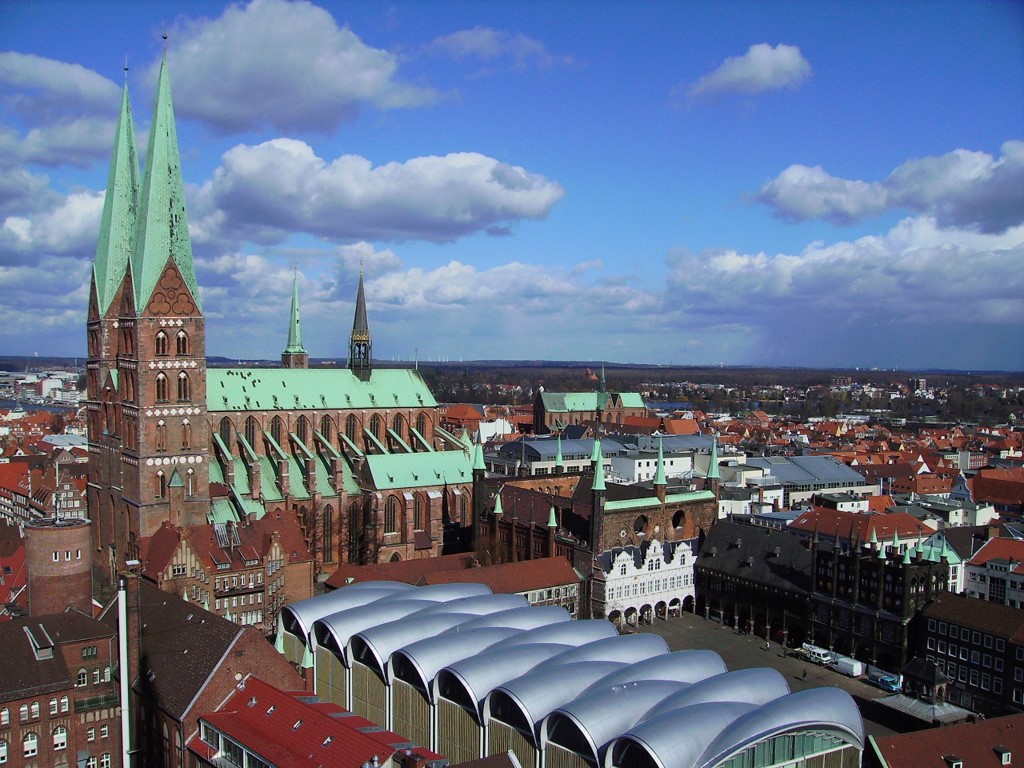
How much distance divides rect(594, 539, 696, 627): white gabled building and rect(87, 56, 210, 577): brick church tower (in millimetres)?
34530

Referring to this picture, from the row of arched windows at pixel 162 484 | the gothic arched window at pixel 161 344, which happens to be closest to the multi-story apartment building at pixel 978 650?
the row of arched windows at pixel 162 484

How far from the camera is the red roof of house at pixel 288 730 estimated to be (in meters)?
39.1

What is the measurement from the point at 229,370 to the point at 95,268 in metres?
16.6

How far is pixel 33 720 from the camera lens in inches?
1891

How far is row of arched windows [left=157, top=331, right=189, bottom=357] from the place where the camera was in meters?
79.4

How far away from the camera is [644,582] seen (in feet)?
256

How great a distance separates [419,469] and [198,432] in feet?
74.2

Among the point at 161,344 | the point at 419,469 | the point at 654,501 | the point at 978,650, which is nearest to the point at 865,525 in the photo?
the point at 654,501

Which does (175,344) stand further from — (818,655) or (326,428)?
(818,655)

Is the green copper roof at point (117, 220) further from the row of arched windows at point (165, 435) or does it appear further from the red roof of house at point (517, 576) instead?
the red roof of house at point (517, 576)

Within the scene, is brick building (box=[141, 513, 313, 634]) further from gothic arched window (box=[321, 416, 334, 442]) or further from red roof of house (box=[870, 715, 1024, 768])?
red roof of house (box=[870, 715, 1024, 768])

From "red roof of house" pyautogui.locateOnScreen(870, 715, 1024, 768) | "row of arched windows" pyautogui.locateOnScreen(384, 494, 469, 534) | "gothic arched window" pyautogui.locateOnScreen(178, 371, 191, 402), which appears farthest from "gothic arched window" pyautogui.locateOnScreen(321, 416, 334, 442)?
"red roof of house" pyautogui.locateOnScreen(870, 715, 1024, 768)

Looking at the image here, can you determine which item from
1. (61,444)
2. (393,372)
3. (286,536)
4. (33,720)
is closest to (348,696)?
(33,720)

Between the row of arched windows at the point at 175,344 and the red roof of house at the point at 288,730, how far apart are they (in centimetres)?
4087
